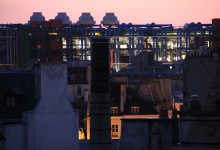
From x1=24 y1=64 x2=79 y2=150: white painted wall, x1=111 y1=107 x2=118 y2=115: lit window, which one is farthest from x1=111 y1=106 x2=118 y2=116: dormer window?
x1=24 y1=64 x2=79 y2=150: white painted wall

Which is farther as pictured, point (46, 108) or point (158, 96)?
point (158, 96)

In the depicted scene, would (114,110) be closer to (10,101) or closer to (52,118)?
(52,118)

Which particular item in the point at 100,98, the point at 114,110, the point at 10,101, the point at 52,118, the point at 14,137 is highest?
the point at 100,98

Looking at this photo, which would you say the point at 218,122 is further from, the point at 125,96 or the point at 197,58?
the point at 125,96

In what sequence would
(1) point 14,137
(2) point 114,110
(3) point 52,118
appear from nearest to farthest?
1. (1) point 14,137
2. (3) point 52,118
3. (2) point 114,110

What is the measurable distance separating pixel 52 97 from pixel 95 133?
1893cm

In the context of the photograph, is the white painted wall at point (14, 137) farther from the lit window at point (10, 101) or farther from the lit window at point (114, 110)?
the lit window at point (114, 110)

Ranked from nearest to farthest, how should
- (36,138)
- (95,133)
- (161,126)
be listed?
(95,133)
(161,126)
(36,138)

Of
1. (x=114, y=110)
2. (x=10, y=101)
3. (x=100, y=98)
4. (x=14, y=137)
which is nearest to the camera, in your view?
(x=100, y=98)

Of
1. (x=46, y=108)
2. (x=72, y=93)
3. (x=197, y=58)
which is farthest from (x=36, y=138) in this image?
(x=72, y=93)

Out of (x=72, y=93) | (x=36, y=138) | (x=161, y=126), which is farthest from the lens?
(x=72, y=93)

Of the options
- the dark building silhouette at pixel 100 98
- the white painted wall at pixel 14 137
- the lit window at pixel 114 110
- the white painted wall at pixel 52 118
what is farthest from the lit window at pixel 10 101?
the lit window at pixel 114 110

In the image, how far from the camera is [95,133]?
38.3 metres

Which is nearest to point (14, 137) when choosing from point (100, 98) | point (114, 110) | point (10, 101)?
point (10, 101)
